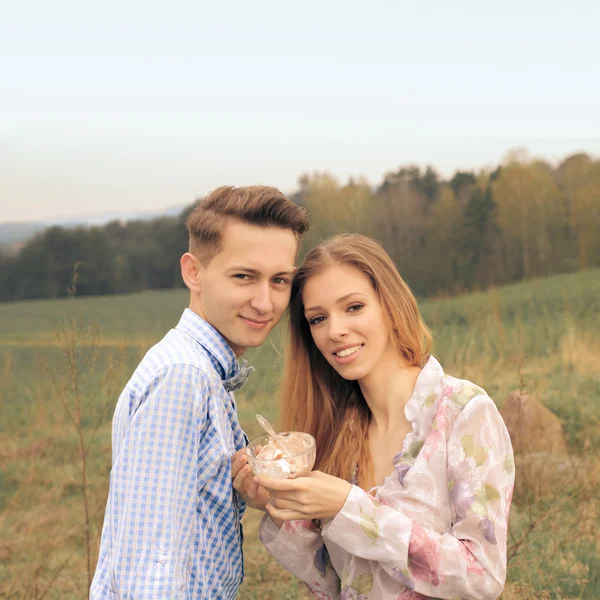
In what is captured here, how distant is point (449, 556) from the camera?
2.06m

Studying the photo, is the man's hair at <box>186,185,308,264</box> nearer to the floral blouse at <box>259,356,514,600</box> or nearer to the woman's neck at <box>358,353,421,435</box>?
the woman's neck at <box>358,353,421,435</box>

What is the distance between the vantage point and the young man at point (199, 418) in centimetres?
181

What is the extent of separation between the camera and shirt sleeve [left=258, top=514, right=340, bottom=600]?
2465 millimetres

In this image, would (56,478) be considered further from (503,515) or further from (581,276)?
(581,276)

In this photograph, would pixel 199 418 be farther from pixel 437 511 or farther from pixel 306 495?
pixel 437 511

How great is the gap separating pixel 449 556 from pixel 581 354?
7139mm

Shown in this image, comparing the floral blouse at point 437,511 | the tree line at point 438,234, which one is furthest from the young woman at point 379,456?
the tree line at point 438,234

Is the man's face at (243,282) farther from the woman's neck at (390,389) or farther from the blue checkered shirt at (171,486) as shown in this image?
the woman's neck at (390,389)

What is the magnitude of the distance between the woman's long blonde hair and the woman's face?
4cm

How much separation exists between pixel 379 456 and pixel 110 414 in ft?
21.8

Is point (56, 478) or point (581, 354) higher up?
point (581, 354)

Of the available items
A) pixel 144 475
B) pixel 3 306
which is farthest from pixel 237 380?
pixel 3 306

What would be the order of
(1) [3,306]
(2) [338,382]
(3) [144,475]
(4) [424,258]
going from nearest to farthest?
(3) [144,475], (2) [338,382], (1) [3,306], (4) [424,258]

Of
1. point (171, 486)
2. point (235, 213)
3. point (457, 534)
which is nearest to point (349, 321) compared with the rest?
point (235, 213)
